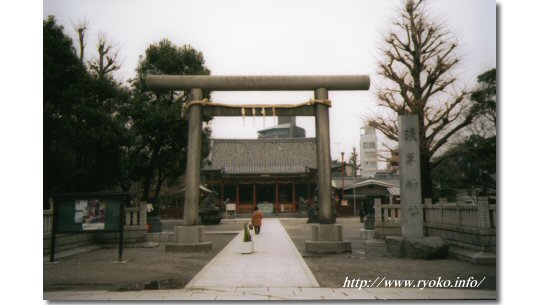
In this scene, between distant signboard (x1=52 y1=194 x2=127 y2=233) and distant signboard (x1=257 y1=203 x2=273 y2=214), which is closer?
distant signboard (x1=52 y1=194 x2=127 y2=233)

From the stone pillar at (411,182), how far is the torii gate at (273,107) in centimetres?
158

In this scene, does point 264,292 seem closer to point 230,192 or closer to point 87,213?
point 87,213

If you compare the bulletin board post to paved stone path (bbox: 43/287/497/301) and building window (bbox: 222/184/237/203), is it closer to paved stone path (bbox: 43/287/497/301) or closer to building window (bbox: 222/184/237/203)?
paved stone path (bbox: 43/287/497/301)

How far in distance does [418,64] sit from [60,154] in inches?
429

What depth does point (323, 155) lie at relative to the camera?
1071 centimetres

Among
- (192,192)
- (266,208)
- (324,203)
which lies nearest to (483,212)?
(324,203)

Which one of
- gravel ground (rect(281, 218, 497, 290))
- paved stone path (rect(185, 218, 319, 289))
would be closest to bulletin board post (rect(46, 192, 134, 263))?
paved stone path (rect(185, 218, 319, 289))

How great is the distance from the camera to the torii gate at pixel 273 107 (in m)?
10.6

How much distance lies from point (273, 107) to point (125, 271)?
5250 mm

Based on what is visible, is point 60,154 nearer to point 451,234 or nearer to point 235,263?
point 235,263

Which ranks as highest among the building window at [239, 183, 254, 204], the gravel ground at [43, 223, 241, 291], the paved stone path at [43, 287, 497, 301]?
the building window at [239, 183, 254, 204]

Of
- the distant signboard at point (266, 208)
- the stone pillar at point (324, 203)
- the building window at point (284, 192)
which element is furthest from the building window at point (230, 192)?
the stone pillar at point (324, 203)

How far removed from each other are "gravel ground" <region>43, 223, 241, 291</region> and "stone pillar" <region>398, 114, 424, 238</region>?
16.1 ft

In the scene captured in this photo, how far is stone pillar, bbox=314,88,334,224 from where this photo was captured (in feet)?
35.0
